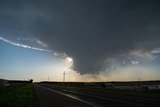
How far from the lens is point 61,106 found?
24719mm

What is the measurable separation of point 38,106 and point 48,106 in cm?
111

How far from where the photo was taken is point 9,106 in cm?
2420

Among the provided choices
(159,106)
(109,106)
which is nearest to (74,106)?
(109,106)

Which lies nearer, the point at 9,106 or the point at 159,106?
the point at 159,106

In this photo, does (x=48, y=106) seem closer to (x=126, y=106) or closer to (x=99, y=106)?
(x=99, y=106)

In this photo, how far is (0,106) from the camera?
79.0 feet

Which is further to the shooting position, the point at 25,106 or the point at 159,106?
the point at 25,106

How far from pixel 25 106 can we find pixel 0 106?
257 cm

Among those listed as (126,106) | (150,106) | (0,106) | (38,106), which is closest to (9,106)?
(0,106)

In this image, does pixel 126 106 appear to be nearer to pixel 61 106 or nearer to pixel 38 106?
pixel 61 106

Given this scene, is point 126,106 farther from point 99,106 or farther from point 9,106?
point 9,106

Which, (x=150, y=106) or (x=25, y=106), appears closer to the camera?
(x=150, y=106)

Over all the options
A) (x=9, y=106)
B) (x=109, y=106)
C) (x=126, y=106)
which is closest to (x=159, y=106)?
(x=126, y=106)

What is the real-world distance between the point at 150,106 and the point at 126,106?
2.32 metres
